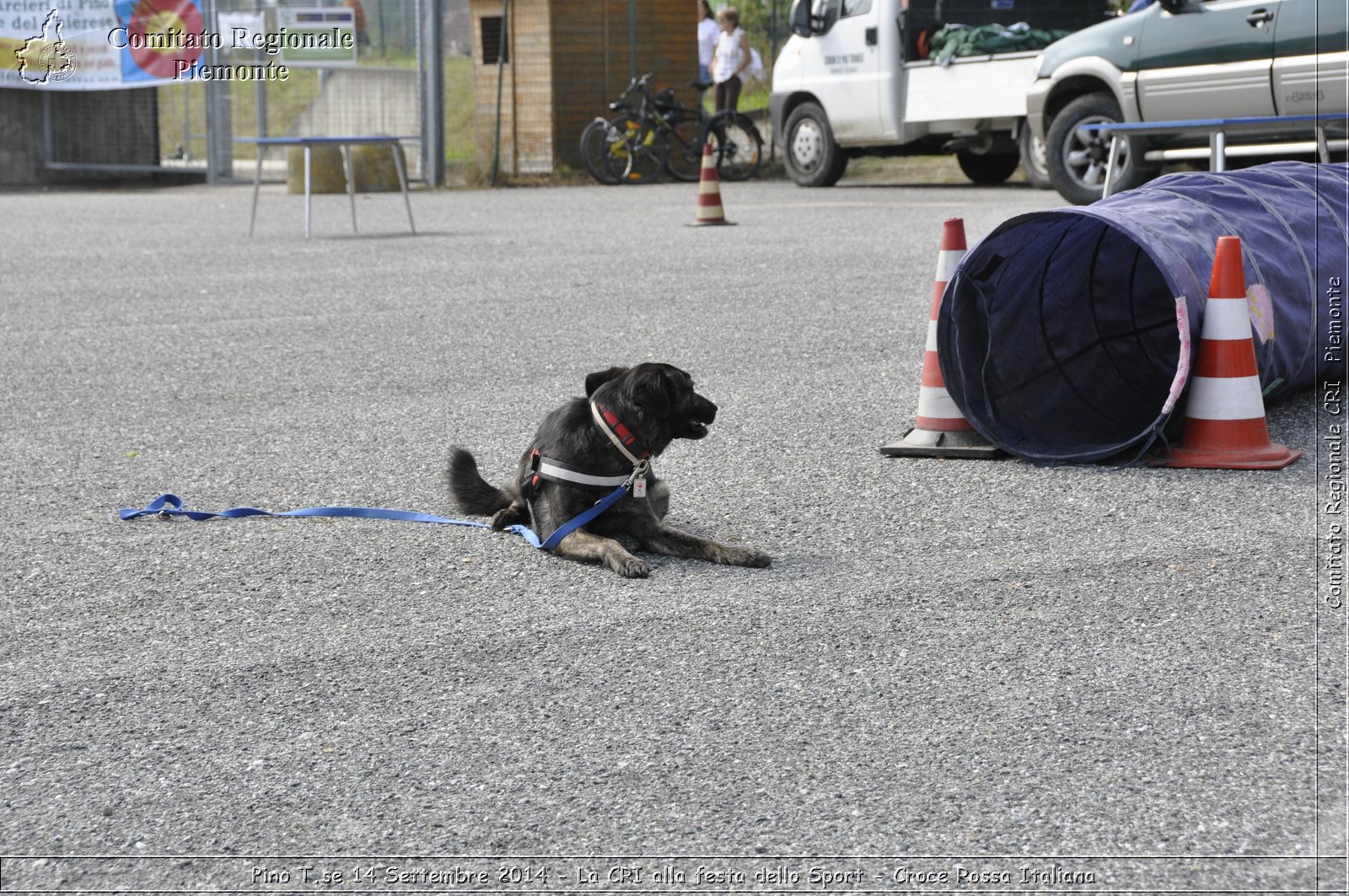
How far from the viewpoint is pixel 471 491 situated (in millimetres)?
5246

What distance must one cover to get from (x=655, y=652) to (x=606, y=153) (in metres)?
18.5

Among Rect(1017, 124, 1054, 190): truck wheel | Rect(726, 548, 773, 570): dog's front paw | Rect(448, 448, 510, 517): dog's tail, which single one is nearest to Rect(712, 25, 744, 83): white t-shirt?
Rect(1017, 124, 1054, 190): truck wheel

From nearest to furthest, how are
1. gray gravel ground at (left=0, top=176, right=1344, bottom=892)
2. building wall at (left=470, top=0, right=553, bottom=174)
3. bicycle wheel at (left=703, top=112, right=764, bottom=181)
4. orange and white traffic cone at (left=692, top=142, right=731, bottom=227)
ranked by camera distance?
gray gravel ground at (left=0, top=176, right=1344, bottom=892), orange and white traffic cone at (left=692, top=142, right=731, bottom=227), bicycle wheel at (left=703, top=112, right=764, bottom=181), building wall at (left=470, top=0, right=553, bottom=174)

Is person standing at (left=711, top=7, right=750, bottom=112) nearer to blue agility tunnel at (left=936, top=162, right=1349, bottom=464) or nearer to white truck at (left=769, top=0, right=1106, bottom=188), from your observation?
white truck at (left=769, top=0, right=1106, bottom=188)

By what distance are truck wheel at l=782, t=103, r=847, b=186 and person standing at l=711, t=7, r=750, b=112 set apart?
2.03m

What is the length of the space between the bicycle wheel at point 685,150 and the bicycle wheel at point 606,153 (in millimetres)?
680

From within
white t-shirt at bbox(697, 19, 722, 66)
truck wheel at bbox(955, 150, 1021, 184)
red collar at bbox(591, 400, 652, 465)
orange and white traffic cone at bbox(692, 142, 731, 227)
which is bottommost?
red collar at bbox(591, 400, 652, 465)

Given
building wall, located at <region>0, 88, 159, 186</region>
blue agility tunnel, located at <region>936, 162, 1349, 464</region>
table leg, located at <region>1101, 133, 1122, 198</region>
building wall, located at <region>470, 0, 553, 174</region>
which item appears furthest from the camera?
building wall, located at <region>0, 88, 159, 186</region>

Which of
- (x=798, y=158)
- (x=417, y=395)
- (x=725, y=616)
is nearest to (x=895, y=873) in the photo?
(x=725, y=616)

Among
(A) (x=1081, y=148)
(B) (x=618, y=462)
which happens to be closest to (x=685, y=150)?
(A) (x=1081, y=148)

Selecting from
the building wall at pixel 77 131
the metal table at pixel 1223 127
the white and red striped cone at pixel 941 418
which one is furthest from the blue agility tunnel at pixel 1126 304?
the building wall at pixel 77 131

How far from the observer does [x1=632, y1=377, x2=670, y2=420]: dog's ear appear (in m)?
4.67

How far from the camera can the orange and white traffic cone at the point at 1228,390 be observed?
5.61m

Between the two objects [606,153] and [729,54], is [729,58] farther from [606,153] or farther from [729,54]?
[606,153]
